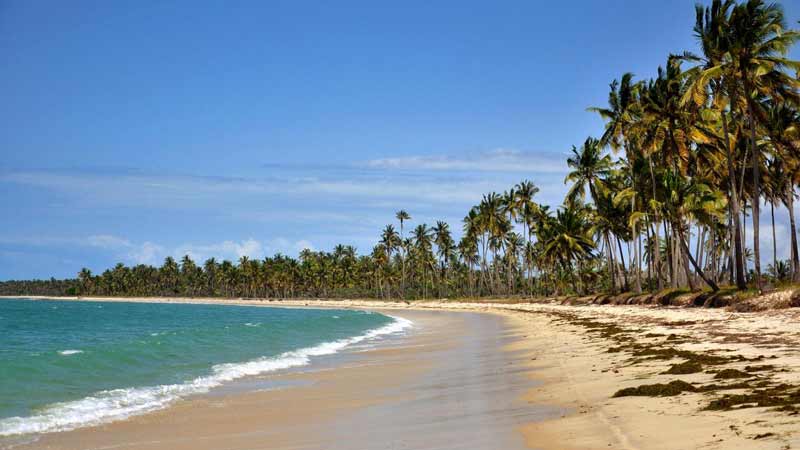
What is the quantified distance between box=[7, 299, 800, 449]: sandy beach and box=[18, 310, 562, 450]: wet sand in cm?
3

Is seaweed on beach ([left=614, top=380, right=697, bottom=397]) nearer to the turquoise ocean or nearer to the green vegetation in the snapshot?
the turquoise ocean

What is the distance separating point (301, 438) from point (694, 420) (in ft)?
17.5

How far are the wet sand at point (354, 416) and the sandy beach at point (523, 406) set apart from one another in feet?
0.10

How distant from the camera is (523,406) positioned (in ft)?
34.7

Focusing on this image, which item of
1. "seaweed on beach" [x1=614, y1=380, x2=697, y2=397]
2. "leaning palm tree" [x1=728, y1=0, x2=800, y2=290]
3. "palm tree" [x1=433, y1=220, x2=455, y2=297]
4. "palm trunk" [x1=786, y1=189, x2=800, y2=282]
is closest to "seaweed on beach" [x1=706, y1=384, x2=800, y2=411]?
"seaweed on beach" [x1=614, y1=380, x2=697, y2=397]

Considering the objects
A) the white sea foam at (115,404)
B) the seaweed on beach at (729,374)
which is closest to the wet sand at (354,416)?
the white sea foam at (115,404)

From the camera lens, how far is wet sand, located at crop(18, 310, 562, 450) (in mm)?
8953

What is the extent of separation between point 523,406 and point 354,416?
2.93 meters

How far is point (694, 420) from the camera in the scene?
7.62 meters

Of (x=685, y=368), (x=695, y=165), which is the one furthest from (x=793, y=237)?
(x=685, y=368)

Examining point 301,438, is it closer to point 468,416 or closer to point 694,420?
point 468,416

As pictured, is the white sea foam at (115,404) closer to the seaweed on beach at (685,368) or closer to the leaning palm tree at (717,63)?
the seaweed on beach at (685,368)

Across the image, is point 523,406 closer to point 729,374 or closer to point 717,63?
point 729,374

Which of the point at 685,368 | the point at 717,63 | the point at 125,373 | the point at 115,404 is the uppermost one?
the point at 717,63
